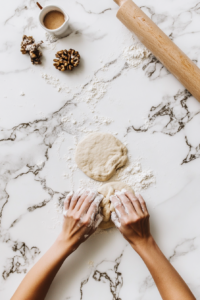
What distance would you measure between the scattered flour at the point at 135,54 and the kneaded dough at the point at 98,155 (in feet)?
1.07

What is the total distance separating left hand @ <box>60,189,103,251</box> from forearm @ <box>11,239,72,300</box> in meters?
0.04

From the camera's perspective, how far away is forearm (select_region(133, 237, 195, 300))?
0.77 metres

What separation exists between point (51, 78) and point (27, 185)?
455 millimetres

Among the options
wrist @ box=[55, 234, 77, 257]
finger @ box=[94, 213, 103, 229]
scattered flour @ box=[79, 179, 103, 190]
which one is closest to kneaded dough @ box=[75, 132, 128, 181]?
scattered flour @ box=[79, 179, 103, 190]

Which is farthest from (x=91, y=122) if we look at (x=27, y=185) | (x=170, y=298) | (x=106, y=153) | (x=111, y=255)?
(x=170, y=298)

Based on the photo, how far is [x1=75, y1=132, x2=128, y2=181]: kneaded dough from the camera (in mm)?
865

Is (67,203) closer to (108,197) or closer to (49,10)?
(108,197)

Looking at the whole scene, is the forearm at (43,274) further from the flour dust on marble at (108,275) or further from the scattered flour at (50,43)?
the scattered flour at (50,43)

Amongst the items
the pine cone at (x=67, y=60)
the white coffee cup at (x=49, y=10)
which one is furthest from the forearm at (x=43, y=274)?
the white coffee cup at (x=49, y=10)

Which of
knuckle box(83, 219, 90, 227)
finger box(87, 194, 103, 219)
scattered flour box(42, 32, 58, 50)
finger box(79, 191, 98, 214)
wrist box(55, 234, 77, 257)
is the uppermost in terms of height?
scattered flour box(42, 32, 58, 50)

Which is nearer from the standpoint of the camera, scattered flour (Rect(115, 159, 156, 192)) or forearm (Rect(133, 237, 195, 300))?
forearm (Rect(133, 237, 195, 300))

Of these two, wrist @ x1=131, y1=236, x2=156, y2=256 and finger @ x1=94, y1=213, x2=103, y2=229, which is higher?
finger @ x1=94, y1=213, x2=103, y2=229

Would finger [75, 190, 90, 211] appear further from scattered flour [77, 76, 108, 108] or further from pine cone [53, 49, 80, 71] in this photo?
pine cone [53, 49, 80, 71]

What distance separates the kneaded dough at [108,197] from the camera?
0.85 meters
